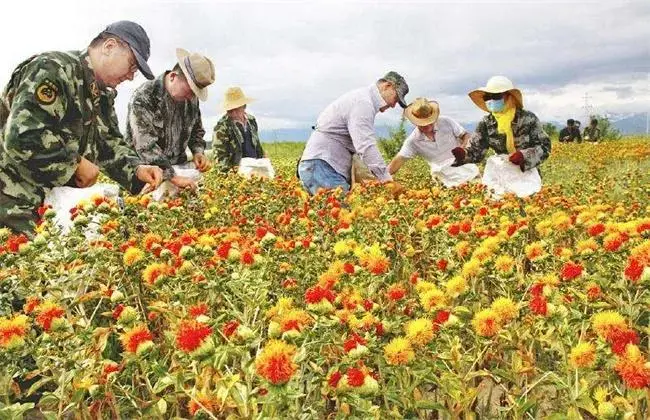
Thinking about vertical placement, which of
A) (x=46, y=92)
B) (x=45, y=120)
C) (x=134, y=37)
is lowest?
(x=45, y=120)

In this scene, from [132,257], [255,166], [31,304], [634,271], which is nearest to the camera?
[634,271]

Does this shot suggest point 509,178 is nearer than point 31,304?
No

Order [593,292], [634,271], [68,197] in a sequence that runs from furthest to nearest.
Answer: [68,197], [593,292], [634,271]

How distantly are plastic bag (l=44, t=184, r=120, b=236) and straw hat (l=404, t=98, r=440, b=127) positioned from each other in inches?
176

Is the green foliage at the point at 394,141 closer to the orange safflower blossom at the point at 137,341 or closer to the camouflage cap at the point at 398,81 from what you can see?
the camouflage cap at the point at 398,81

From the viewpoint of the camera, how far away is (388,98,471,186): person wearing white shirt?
7586 millimetres

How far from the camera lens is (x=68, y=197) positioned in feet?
11.7

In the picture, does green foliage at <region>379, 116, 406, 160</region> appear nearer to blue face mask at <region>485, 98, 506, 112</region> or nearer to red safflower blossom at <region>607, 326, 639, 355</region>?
blue face mask at <region>485, 98, 506, 112</region>

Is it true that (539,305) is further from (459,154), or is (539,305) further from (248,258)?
(459,154)

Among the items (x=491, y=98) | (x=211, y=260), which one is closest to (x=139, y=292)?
(x=211, y=260)

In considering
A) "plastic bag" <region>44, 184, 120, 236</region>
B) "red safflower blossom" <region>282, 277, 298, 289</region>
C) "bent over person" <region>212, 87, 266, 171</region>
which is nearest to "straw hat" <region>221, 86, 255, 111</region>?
"bent over person" <region>212, 87, 266, 171</region>

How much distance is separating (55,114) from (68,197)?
42 cm

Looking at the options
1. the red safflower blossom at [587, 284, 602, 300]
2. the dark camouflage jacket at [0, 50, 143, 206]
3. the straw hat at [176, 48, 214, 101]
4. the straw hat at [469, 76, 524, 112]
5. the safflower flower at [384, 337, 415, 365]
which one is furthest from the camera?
the straw hat at [469, 76, 524, 112]

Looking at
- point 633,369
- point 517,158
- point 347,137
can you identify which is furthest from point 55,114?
point 517,158
